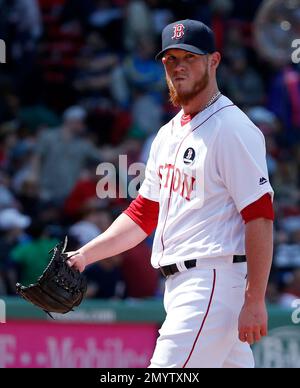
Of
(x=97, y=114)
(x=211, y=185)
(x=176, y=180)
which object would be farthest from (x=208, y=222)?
(x=97, y=114)

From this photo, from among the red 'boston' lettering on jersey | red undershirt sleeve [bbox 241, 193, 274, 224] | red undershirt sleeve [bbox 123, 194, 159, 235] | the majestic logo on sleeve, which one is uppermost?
the majestic logo on sleeve

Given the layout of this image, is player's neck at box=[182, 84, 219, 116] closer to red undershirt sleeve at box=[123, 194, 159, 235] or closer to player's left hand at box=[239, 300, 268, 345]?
red undershirt sleeve at box=[123, 194, 159, 235]

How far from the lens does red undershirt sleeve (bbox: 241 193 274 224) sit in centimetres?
391

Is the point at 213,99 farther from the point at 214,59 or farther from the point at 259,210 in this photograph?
the point at 259,210

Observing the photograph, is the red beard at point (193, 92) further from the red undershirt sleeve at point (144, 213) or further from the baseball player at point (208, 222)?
the red undershirt sleeve at point (144, 213)

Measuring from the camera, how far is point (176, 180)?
4.18 meters

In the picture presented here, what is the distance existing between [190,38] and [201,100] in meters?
0.26

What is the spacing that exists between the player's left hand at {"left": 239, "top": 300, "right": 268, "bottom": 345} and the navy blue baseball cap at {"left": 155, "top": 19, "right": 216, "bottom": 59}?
1032 millimetres

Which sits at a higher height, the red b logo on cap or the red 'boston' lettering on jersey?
the red b logo on cap

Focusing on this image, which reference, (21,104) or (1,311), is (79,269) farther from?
(21,104)

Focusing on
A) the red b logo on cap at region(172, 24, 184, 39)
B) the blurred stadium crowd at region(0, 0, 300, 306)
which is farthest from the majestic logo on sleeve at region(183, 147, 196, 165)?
the blurred stadium crowd at region(0, 0, 300, 306)

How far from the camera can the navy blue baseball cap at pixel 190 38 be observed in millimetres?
4105

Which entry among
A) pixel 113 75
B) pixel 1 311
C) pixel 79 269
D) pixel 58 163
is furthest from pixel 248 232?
pixel 113 75

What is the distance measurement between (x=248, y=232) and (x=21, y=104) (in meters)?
7.96
